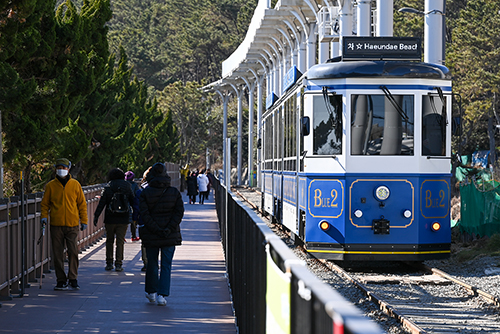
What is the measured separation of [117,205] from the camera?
12.6 metres

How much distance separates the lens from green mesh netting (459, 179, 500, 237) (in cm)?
1684

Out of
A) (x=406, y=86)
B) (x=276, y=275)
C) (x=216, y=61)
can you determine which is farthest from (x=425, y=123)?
(x=216, y=61)

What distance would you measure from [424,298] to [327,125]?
379 cm

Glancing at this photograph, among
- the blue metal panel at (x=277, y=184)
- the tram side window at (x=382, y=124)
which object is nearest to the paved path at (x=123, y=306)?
the tram side window at (x=382, y=124)

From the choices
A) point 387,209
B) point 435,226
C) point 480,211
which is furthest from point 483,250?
point 387,209

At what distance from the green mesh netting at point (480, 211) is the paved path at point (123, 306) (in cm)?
623

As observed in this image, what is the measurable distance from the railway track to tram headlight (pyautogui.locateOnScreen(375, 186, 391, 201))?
1302mm

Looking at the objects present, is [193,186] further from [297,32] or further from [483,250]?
[483,250]

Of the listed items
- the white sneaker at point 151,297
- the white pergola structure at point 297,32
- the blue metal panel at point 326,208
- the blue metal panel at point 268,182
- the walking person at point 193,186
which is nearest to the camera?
the white sneaker at point 151,297

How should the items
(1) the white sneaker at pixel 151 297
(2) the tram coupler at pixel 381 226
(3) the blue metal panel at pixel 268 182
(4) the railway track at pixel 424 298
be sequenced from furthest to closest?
1. (3) the blue metal panel at pixel 268 182
2. (2) the tram coupler at pixel 381 226
3. (1) the white sneaker at pixel 151 297
4. (4) the railway track at pixel 424 298

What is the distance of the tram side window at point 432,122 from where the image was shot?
527 inches

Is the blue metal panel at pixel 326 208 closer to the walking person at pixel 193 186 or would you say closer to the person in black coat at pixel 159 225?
the person in black coat at pixel 159 225

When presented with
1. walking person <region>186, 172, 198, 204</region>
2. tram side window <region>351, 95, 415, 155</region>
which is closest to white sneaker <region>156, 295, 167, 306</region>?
tram side window <region>351, 95, 415, 155</region>

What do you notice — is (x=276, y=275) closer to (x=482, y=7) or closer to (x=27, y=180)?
(x=27, y=180)
